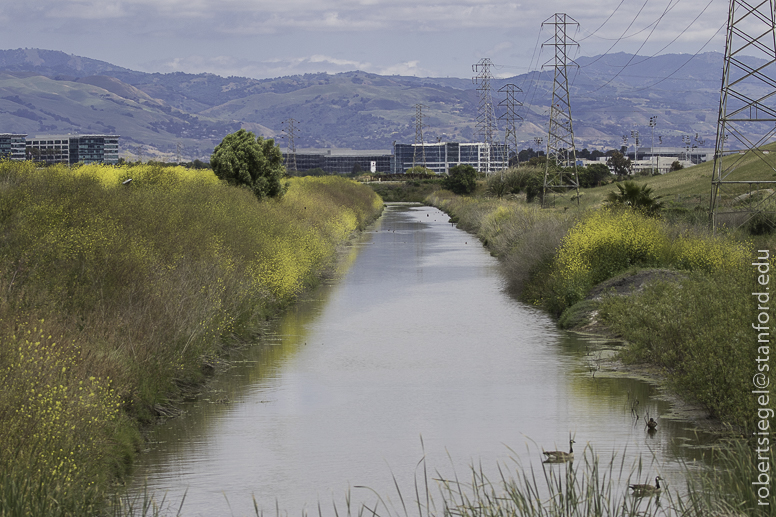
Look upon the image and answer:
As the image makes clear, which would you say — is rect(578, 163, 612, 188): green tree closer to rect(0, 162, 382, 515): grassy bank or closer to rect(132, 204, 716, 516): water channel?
rect(132, 204, 716, 516): water channel

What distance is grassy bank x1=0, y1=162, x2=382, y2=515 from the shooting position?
12.9 metres

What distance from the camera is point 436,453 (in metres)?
17.6

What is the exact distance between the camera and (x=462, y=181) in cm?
12738

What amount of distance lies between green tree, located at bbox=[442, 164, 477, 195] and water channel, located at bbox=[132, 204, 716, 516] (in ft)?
300

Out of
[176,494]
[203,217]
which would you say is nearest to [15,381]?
[176,494]

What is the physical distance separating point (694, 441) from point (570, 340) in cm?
1171

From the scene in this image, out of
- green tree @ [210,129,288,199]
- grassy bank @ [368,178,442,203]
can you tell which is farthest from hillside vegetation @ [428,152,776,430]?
grassy bank @ [368,178,442,203]

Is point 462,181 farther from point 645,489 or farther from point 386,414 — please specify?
point 645,489

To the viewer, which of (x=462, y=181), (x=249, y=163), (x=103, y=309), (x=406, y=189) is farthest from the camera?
(x=406, y=189)

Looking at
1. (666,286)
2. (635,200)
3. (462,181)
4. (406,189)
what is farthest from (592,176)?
(666,286)

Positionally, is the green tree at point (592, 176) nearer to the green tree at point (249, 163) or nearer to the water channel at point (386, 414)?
the green tree at point (249, 163)

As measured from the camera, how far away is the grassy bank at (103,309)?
12944 millimetres

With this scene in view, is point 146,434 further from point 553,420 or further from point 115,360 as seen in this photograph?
point 553,420

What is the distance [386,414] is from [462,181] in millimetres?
108122
